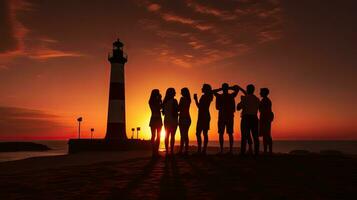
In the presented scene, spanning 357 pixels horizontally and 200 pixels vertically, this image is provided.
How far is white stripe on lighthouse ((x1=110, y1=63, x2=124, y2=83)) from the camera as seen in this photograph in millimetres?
33291

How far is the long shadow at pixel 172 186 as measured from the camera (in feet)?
18.2

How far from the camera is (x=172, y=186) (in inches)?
250

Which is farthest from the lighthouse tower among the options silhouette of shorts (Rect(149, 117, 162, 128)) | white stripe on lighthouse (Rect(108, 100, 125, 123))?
silhouette of shorts (Rect(149, 117, 162, 128))

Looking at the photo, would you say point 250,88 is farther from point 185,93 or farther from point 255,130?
point 185,93

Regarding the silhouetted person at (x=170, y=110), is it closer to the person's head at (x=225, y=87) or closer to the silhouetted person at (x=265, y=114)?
the person's head at (x=225, y=87)

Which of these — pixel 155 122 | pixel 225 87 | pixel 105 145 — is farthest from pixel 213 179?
pixel 105 145

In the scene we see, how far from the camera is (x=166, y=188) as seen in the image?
6.18 metres

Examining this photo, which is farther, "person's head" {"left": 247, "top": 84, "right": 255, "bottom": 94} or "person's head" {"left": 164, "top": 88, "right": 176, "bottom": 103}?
"person's head" {"left": 164, "top": 88, "right": 176, "bottom": 103}

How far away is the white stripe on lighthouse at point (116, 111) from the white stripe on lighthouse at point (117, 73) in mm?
1883

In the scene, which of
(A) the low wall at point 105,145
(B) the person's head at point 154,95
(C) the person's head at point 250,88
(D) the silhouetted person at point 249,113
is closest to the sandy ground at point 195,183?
(D) the silhouetted person at point 249,113

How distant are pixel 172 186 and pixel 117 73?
28070 millimetres

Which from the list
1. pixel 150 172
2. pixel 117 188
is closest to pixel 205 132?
pixel 150 172

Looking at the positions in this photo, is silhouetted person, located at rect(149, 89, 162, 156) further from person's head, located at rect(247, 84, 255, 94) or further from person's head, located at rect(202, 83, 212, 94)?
person's head, located at rect(247, 84, 255, 94)

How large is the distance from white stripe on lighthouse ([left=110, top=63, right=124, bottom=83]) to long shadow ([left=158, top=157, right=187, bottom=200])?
83.8 ft
